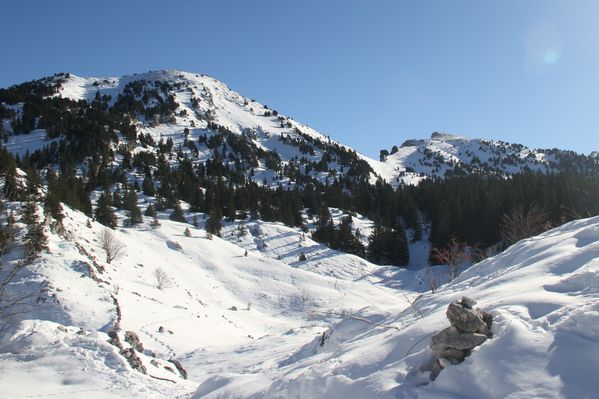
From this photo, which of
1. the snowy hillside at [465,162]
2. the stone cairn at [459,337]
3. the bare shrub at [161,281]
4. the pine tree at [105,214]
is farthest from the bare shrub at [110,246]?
the snowy hillside at [465,162]

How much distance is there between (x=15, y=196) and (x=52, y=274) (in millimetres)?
13990

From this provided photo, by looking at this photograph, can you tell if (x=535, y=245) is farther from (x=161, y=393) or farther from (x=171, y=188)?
(x=171, y=188)

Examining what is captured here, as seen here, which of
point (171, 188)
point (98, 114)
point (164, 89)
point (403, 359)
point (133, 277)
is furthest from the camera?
point (164, 89)

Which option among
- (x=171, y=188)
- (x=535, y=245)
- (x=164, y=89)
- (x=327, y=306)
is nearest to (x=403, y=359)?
(x=535, y=245)

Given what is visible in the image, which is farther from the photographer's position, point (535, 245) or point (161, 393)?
point (161, 393)

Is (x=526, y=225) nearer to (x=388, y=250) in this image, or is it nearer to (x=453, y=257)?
(x=453, y=257)

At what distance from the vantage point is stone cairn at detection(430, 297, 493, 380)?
4.80 m

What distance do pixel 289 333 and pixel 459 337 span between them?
18.9 meters

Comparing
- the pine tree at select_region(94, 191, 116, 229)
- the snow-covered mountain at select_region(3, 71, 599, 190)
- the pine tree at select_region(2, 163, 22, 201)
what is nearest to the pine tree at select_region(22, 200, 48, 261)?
the pine tree at select_region(2, 163, 22, 201)

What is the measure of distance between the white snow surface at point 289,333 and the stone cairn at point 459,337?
17cm

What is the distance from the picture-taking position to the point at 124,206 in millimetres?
55875

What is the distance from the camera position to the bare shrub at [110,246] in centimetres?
3135

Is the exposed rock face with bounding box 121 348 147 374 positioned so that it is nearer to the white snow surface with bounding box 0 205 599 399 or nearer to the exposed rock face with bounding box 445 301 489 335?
the white snow surface with bounding box 0 205 599 399

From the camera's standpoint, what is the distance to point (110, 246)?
32.3 meters
